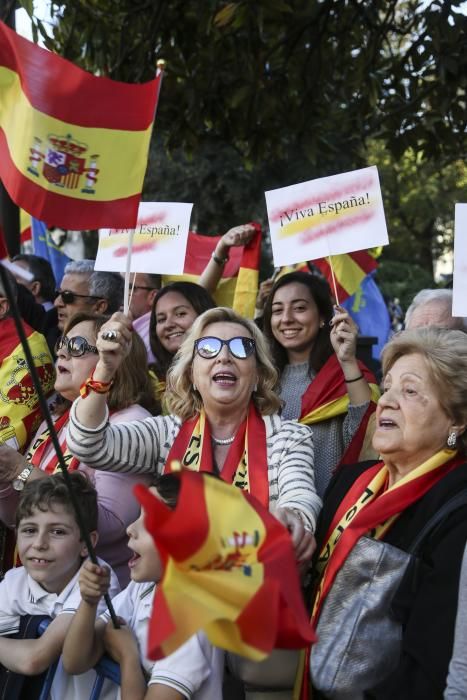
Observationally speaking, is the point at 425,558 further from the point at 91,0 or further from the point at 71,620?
the point at 91,0

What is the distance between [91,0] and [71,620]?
214 inches

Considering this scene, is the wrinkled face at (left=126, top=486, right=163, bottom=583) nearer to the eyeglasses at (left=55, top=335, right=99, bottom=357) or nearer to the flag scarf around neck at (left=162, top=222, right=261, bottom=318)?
the eyeglasses at (left=55, top=335, right=99, bottom=357)

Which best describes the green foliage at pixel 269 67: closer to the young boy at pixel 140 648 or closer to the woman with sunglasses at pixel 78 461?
the woman with sunglasses at pixel 78 461

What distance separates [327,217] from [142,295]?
151cm

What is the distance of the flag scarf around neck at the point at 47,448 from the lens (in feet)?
13.1

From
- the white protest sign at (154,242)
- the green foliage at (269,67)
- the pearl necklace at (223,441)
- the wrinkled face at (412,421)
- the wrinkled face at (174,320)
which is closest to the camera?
the wrinkled face at (412,421)

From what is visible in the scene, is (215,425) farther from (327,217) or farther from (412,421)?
(327,217)

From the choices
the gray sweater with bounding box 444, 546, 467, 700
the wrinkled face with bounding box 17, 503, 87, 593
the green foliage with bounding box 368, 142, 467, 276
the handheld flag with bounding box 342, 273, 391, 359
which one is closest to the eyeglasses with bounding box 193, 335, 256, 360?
the wrinkled face with bounding box 17, 503, 87, 593

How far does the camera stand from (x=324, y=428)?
444 cm

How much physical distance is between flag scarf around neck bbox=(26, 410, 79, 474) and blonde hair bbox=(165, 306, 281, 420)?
47 cm

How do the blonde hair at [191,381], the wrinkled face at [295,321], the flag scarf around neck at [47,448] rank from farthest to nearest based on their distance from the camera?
the wrinkled face at [295,321] → the flag scarf around neck at [47,448] → the blonde hair at [191,381]

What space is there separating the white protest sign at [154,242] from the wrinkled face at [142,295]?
1.62ft

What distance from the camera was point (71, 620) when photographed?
3051mm

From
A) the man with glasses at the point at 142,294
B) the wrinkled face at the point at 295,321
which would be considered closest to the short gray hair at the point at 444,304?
the wrinkled face at the point at 295,321
